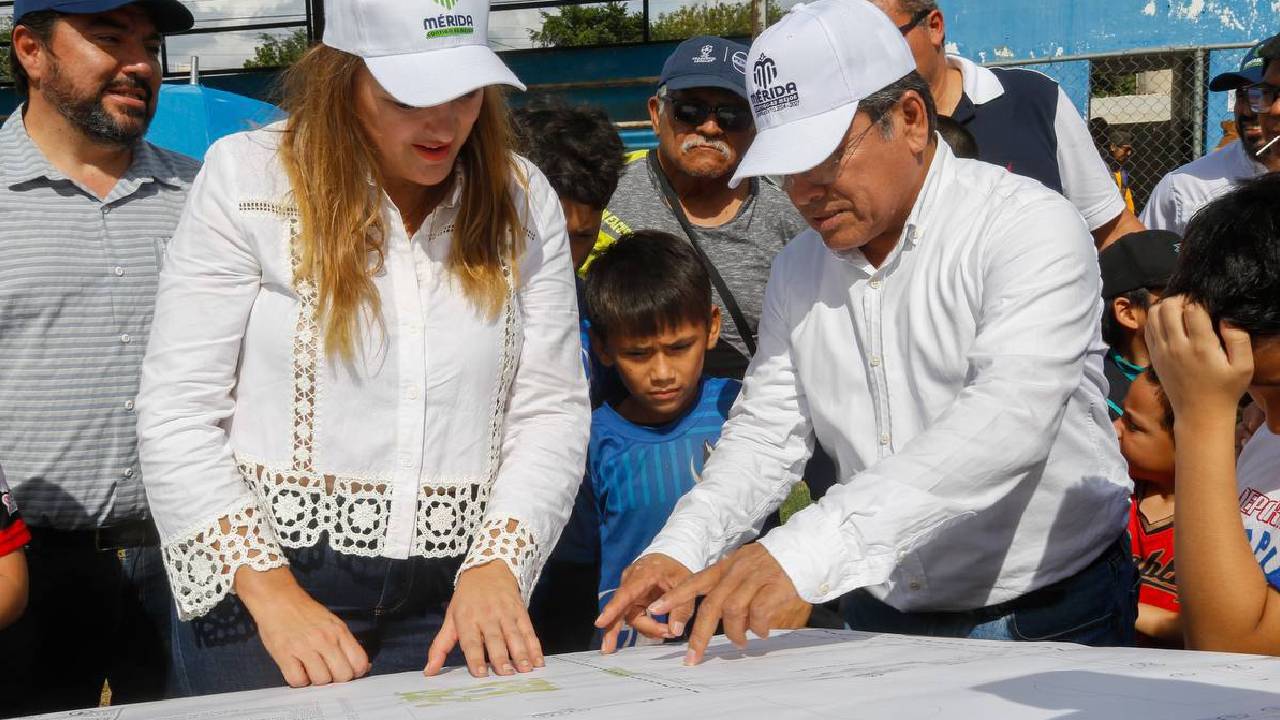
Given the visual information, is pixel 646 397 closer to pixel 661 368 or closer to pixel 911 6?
pixel 661 368

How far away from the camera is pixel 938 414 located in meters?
2.15

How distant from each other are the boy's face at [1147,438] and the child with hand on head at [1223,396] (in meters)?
1.22

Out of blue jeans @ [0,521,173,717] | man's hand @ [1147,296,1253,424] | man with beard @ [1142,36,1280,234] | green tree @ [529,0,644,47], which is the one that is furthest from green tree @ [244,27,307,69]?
man's hand @ [1147,296,1253,424]

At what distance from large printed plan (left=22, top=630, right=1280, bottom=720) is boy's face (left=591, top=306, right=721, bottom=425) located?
1207 mm

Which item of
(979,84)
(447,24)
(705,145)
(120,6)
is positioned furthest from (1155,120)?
(447,24)

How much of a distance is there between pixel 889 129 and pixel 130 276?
1658mm

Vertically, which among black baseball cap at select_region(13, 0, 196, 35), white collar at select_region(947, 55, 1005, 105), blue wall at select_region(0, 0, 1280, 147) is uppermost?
blue wall at select_region(0, 0, 1280, 147)

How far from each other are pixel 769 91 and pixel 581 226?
1.22m

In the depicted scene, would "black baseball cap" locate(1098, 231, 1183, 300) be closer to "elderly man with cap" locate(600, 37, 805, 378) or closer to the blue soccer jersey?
"elderly man with cap" locate(600, 37, 805, 378)

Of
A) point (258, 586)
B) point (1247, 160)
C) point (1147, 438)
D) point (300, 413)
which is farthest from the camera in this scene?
point (1247, 160)

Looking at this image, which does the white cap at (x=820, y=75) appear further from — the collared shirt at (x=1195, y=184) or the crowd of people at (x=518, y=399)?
the collared shirt at (x=1195, y=184)

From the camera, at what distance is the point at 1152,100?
14.5 meters

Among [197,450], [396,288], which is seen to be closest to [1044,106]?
[396,288]

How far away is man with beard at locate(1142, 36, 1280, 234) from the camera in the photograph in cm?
466
